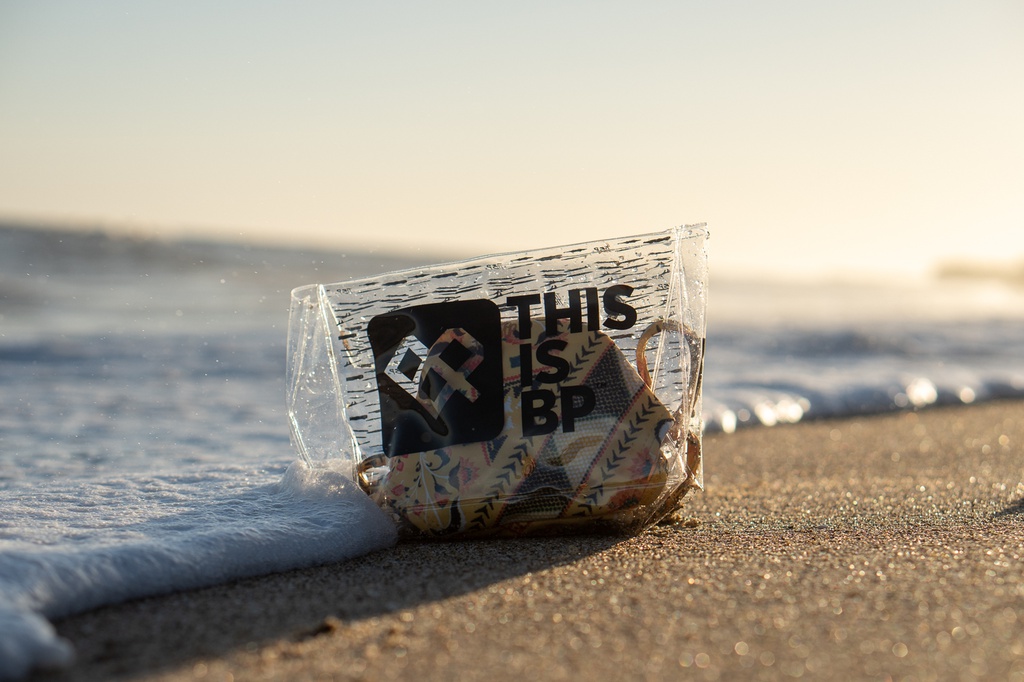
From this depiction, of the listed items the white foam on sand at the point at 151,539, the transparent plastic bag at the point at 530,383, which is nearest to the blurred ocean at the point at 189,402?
the white foam on sand at the point at 151,539

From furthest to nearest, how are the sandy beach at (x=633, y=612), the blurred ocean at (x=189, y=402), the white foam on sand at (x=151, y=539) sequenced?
the blurred ocean at (x=189, y=402) → the white foam on sand at (x=151, y=539) → the sandy beach at (x=633, y=612)

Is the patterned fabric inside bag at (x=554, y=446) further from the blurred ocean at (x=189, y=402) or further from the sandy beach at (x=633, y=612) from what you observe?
the blurred ocean at (x=189, y=402)

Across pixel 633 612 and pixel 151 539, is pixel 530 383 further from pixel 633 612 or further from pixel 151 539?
pixel 151 539

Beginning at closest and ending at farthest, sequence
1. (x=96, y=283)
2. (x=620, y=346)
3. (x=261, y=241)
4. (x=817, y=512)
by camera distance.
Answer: (x=620, y=346)
(x=817, y=512)
(x=96, y=283)
(x=261, y=241)

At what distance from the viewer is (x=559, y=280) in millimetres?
1794

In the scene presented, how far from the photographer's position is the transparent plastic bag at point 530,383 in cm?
173

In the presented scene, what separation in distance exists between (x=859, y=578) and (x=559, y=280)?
782 mm

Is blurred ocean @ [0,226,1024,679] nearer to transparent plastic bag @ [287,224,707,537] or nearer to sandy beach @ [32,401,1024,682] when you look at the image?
sandy beach @ [32,401,1024,682]

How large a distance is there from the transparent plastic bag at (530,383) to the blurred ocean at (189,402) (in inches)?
8.2

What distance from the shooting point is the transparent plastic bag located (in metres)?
1.73

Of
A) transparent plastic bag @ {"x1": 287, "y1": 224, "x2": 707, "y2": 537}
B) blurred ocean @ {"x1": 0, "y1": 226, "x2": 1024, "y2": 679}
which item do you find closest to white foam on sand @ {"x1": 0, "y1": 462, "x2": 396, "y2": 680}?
blurred ocean @ {"x1": 0, "y1": 226, "x2": 1024, "y2": 679}

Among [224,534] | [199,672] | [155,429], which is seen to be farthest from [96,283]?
[199,672]

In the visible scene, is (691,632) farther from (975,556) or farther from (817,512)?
(817,512)

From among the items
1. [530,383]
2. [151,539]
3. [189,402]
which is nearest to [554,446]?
[530,383]
